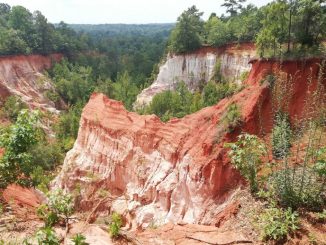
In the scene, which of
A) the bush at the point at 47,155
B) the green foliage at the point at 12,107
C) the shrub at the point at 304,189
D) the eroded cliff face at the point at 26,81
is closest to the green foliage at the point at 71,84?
the eroded cliff face at the point at 26,81

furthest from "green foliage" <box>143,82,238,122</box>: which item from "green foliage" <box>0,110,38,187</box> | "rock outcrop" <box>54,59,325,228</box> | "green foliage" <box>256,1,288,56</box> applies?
"green foliage" <box>0,110,38,187</box>

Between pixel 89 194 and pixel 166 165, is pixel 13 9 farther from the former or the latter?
pixel 166 165

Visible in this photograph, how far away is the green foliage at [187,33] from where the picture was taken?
48.2m

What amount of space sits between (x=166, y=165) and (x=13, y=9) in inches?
2262

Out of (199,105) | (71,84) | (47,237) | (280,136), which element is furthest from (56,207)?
(71,84)

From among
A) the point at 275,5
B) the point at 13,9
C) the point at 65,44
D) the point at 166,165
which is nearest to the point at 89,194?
the point at 166,165

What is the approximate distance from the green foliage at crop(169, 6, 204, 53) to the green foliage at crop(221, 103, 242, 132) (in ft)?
105

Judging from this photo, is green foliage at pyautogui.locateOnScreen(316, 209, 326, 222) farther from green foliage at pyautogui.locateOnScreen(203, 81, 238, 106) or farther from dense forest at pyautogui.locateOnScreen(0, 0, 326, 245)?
green foliage at pyautogui.locateOnScreen(203, 81, 238, 106)

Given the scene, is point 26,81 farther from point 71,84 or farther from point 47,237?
point 47,237

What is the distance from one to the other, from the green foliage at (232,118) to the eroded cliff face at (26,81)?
39952mm

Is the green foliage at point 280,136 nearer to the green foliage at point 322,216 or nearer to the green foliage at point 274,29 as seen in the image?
the green foliage at point 322,216

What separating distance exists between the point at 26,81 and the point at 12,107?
35.0 ft

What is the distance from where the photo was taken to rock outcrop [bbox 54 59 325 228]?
16.5 metres

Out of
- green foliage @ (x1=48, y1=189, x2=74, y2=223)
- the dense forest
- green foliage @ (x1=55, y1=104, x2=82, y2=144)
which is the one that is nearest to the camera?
green foliage @ (x1=48, y1=189, x2=74, y2=223)
